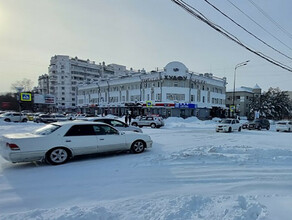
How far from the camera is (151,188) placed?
4656mm

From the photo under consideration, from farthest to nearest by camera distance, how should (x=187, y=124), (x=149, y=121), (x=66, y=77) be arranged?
1. (x=66, y=77)
2. (x=187, y=124)
3. (x=149, y=121)

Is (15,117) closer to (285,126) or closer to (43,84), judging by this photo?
(285,126)

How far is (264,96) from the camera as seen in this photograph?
60.3 m

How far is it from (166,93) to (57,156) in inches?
1498

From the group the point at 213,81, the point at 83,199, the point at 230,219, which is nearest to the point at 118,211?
the point at 83,199

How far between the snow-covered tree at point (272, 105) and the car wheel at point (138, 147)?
197ft

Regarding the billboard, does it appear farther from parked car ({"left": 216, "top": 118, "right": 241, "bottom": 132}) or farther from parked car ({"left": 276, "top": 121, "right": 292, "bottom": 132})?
parked car ({"left": 276, "top": 121, "right": 292, "bottom": 132})

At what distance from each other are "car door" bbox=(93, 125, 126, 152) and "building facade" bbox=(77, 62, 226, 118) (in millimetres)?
32222

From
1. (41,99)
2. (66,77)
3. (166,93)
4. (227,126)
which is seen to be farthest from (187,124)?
(66,77)

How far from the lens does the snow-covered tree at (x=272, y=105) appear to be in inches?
2276

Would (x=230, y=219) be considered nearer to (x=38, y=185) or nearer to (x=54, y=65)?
(x=38, y=185)

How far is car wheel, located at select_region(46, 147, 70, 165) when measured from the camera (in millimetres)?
6465

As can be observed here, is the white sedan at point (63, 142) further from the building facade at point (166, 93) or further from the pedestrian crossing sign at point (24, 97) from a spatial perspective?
the building facade at point (166, 93)

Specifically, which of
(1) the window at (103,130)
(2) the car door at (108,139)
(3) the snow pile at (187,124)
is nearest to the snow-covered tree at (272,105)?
(3) the snow pile at (187,124)
